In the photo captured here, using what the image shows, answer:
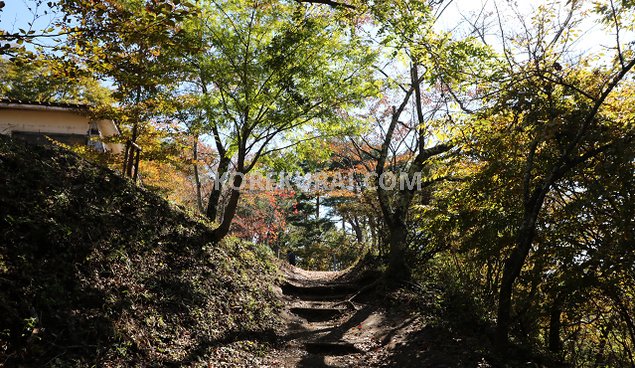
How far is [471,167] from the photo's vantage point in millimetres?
6973

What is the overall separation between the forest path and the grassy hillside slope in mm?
1018

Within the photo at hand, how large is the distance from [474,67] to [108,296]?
7.22 metres

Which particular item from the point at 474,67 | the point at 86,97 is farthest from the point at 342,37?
the point at 86,97

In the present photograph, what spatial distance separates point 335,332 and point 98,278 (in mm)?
5725

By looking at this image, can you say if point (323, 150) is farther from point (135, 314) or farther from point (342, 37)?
point (135, 314)

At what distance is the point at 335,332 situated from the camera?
30.0 feet

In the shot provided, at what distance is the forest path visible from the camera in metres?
7.32

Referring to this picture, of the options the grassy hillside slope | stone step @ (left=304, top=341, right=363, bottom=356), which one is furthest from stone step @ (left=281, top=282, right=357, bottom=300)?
stone step @ (left=304, top=341, right=363, bottom=356)

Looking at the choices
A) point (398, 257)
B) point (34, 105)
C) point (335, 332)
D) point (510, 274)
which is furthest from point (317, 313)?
point (34, 105)

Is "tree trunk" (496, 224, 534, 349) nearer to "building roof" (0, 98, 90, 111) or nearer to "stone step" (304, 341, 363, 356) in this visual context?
"stone step" (304, 341, 363, 356)

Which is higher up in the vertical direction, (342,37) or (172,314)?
(342,37)

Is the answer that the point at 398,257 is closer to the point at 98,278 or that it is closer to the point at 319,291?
the point at 319,291

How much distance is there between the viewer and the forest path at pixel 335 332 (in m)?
7.32

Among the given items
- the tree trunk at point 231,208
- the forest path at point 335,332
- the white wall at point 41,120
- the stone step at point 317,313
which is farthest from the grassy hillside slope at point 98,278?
the white wall at point 41,120
